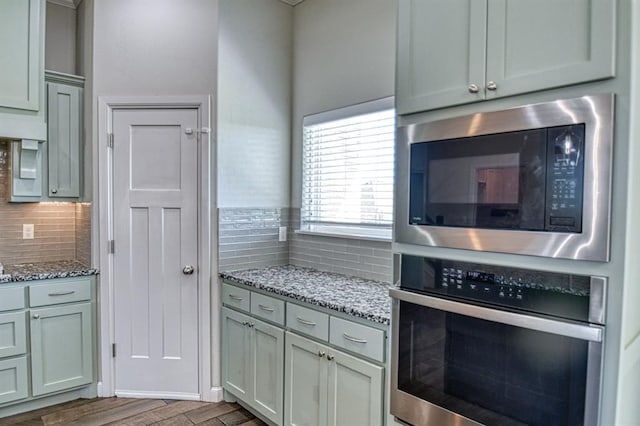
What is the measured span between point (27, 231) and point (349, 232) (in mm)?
2482

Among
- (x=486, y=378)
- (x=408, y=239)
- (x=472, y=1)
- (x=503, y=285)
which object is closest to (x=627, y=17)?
(x=472, y=1)

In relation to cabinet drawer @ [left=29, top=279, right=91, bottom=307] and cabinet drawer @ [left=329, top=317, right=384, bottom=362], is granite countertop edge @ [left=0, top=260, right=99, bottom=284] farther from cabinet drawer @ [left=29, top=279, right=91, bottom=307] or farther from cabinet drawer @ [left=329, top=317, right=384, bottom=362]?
cabinet drawer @ [left=329, top=317, right=384, bottom=362]

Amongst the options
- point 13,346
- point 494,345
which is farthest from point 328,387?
point 13,346

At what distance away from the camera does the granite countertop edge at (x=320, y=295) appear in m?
1.90

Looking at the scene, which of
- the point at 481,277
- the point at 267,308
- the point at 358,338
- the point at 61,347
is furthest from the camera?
the point at 61,347

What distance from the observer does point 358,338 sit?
76.9 inches

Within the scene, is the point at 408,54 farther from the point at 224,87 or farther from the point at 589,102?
the point at 224,87

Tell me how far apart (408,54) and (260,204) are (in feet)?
6.00

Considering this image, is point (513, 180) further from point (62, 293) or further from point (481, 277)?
point (62, 293)

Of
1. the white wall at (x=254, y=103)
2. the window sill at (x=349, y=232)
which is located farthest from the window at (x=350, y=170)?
the white wall at (x=254, y=103)

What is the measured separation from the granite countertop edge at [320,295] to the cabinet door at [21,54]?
1.71 m

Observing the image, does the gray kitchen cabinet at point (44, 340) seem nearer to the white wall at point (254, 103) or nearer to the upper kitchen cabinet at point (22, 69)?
the upper kitchen cabinet at point (22, 69)

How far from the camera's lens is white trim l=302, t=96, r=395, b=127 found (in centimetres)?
260

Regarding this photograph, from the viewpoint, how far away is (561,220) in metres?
1.18
